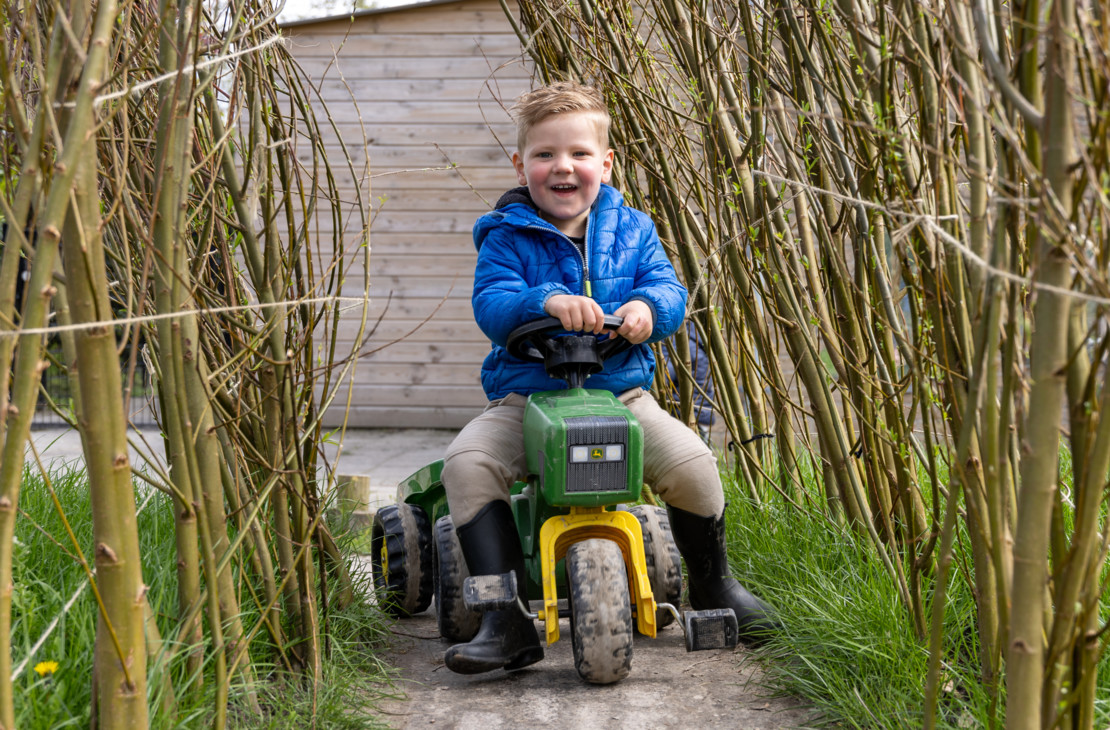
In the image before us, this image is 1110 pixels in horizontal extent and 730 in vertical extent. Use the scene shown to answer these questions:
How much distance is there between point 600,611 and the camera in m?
2.22

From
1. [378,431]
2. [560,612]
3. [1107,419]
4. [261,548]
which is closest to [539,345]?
Result: [560,612]

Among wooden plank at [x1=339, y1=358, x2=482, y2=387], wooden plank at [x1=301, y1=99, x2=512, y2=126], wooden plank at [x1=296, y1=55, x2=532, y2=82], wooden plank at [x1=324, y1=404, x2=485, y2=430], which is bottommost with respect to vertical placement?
wooden plank at [x1=324, y1=404, x2=485, y2=430]

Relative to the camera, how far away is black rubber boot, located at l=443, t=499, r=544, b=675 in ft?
7.61

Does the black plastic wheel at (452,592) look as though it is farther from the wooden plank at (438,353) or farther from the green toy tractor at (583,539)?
the wooden plank at (438,353)

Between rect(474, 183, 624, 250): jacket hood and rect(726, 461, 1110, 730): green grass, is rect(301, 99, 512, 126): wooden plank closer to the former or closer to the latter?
rect(474, 183, 624, 250): jacket hood

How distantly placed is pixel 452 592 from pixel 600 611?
53 cm

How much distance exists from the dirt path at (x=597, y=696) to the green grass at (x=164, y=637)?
0.37ft

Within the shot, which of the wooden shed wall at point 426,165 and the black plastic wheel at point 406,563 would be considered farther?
the wooden shed wall at point 426,165

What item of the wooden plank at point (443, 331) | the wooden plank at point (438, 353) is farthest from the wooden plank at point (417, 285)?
the wooden plank at point (438, 353)

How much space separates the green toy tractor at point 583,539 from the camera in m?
2.24

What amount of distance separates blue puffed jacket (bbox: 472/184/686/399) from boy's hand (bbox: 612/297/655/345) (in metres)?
0.12

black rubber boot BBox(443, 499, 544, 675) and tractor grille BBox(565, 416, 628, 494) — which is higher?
tractor grille BBox(565, 416, 628, 494)

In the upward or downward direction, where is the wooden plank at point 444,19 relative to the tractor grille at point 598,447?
upward

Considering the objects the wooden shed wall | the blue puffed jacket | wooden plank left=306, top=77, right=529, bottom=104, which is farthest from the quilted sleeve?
wooden plank left=306, top=77, right=529, bottom=104
